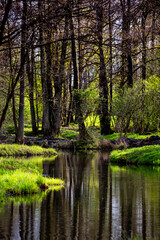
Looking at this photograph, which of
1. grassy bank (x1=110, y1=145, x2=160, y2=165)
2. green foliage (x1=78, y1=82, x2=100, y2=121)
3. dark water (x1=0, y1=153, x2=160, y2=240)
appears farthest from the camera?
green foliage (x1=78, y1=82, x2=100, y2=121)

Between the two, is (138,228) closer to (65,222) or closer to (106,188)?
(65,222)

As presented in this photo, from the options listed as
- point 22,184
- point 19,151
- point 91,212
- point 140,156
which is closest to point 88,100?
point 19,151

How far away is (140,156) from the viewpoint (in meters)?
18.4

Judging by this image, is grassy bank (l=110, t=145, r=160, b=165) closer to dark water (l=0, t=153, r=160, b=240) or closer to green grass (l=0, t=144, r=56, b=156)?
dark water (l=0, t=153, r=160, b=240)

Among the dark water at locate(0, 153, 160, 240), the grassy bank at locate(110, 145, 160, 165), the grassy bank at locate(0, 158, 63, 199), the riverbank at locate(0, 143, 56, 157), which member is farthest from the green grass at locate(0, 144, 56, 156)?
the grassy bank at locate(0, 158, 63, 199)

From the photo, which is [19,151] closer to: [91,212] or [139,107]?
[139,107]

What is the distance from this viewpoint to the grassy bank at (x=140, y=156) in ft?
57.8

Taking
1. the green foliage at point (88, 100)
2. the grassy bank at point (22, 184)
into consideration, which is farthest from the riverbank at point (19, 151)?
the grassy bank at point (22, 184)

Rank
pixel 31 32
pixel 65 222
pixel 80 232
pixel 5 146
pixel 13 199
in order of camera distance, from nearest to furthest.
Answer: pixel 80 232
pixel 65 222
pixel 13 199
pixel 31 32
pixel 5 146

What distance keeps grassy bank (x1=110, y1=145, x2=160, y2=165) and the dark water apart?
3.85 meters

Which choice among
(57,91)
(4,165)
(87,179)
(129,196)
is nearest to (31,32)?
(4,165)

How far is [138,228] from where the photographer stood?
7086mm

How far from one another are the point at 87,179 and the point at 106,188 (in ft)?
6.63

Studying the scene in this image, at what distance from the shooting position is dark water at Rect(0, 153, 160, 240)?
684 centimetres
